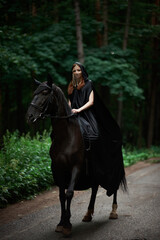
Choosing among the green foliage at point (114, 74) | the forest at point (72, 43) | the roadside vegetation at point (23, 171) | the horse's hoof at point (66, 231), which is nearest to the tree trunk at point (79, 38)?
the forest at point (72, 43)

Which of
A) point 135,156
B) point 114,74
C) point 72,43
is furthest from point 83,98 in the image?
point 72,43

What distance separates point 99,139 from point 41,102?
154 centimetres

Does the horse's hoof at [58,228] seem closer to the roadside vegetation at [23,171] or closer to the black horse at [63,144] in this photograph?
the black horse at [63,144]

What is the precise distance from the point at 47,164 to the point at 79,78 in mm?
4115

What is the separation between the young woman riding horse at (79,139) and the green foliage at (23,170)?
2.03m

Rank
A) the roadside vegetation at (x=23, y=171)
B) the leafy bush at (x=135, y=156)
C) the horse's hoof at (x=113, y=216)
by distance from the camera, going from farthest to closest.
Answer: the leafy bush at (x=135, y=156) → the roadside vegetation at (x=23, y=171) → the horse's hoof at (x=113, y=216)

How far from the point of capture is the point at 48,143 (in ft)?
35.0

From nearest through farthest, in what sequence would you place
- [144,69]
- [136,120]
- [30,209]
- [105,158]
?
[105,158]
[30,209]
[144,69]
[136,120]

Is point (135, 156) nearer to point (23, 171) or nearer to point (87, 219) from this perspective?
point (23, 171)

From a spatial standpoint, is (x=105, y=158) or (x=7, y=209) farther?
(x=7, y=209)

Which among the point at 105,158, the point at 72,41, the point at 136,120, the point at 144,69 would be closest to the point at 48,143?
the point at 105,158

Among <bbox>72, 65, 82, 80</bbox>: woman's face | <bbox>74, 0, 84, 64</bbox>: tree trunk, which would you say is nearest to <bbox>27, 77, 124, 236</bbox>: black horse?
<bbox>72, 65, 82, 80</bbox>: woman's face

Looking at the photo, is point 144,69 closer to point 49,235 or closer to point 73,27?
point 73,27

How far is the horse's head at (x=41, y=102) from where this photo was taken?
14.9ft
